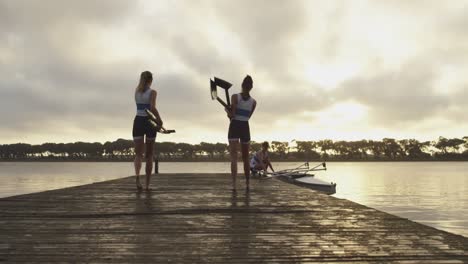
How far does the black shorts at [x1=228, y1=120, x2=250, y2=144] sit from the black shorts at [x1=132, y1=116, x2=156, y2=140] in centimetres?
181

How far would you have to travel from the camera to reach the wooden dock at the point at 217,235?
404 cm

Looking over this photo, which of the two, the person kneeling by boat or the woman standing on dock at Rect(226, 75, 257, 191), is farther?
the person kneeling by boat

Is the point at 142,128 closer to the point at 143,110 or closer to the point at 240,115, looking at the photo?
the point at 143,110

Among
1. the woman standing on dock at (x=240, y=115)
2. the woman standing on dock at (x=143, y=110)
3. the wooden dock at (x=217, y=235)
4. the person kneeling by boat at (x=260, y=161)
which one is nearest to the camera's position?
the wooden dock at (x=217, y=235)

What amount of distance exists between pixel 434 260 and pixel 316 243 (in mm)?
1183

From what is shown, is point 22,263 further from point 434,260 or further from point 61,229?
point 434,260

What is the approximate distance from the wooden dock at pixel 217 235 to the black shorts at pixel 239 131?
8.89ft

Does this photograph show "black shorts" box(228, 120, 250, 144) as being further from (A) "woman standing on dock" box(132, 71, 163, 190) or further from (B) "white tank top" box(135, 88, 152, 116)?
(B) "white tank top" box(135, 88, 152, 116)

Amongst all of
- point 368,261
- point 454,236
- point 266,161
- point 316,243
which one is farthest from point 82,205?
point 266,161

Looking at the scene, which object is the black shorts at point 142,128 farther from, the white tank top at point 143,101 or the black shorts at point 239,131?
the black shorts at point 239,131

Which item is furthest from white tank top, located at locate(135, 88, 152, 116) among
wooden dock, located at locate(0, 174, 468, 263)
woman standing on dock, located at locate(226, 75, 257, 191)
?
wooden dock, located at locate(0, 174, 468, 263)

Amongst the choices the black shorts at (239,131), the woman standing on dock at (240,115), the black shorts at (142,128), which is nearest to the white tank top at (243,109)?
the woman standing on dock at (240,115)

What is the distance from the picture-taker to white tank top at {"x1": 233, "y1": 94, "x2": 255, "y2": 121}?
10023 millimetres

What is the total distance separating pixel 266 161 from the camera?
20875mm
